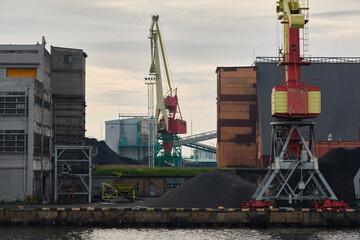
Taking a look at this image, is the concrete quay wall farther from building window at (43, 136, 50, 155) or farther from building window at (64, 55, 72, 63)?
building window at (64, 55, 72, 63)

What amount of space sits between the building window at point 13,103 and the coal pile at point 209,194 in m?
18.2

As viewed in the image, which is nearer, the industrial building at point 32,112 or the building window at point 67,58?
the industrial building at point 32,112

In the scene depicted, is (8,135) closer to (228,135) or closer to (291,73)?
(291,73)

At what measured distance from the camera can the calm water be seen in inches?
2136

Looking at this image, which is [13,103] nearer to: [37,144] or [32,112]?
[32,112]

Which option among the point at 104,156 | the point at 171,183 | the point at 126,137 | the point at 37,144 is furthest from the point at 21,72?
the point at 126,137

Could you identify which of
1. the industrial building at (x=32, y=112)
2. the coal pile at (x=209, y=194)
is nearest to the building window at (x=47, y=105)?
the industrial building at (x=32, y=112)

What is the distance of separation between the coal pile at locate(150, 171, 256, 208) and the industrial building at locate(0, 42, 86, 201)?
A: 49.8ft

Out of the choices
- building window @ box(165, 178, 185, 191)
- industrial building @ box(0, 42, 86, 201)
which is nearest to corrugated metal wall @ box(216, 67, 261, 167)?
building window @ box(165, 178, 185, 191)

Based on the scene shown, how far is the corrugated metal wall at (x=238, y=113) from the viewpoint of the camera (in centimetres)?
11538

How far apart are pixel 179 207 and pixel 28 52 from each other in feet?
97.0

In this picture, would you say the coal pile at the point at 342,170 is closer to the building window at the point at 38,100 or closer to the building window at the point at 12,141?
the building window at the point at 38,100

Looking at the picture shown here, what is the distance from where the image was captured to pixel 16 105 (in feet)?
247

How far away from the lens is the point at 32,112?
7544 cm
